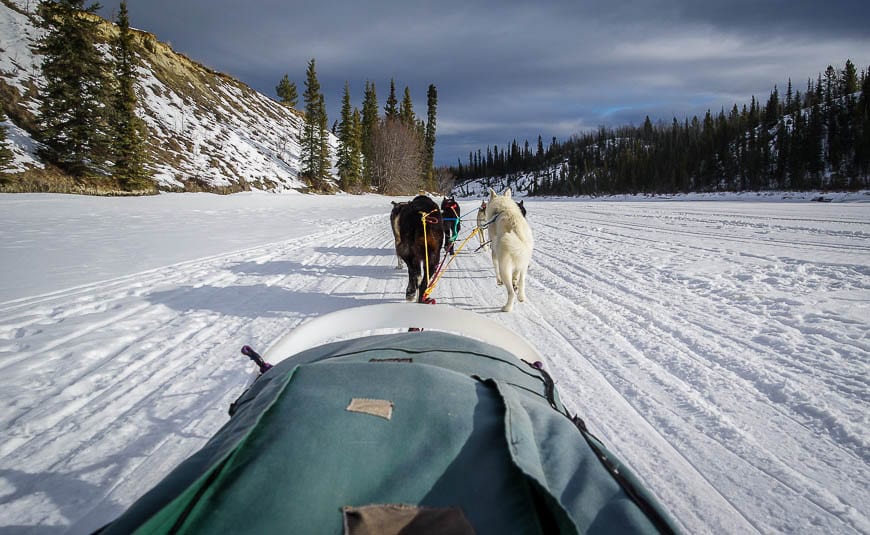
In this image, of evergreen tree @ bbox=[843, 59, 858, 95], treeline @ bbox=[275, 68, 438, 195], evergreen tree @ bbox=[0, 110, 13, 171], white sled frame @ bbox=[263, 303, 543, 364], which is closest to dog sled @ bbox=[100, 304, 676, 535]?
white sled frame @ bbox=[263, 303, 543, 364]

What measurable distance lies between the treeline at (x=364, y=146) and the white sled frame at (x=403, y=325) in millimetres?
46683

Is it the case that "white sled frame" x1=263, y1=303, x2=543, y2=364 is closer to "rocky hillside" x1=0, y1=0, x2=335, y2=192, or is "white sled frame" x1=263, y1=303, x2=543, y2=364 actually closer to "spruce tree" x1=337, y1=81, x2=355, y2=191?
"rocky hillside" x1=0, y1=0, x2=335, y2=192

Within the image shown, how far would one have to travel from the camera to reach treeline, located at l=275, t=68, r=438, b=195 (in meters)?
48.4

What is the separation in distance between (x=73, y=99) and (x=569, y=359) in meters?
28.6

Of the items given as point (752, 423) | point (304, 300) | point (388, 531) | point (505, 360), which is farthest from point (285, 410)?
point (304, 300)

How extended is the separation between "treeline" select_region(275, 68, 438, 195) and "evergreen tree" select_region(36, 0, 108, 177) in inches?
943

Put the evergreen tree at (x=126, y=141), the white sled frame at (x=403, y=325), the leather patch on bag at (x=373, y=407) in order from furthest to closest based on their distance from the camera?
the evergreen tree at (x=126, y=141) < the white sled frame at (x=403, y=325) < the leather patch on bag at (x=373, y=407)

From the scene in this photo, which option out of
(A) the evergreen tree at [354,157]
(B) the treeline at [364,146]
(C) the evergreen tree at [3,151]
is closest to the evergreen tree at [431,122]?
(B) the treeline at [364,146]

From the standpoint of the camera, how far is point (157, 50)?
135 ft

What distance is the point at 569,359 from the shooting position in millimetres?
3807

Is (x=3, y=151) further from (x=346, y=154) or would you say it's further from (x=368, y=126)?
(x=368, y=126)

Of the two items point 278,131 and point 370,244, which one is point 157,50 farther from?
point 370,244

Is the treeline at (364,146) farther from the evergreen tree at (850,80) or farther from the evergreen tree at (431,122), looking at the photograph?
the evergreen tree at (850,80)

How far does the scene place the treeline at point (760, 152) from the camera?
6266 centimetres
